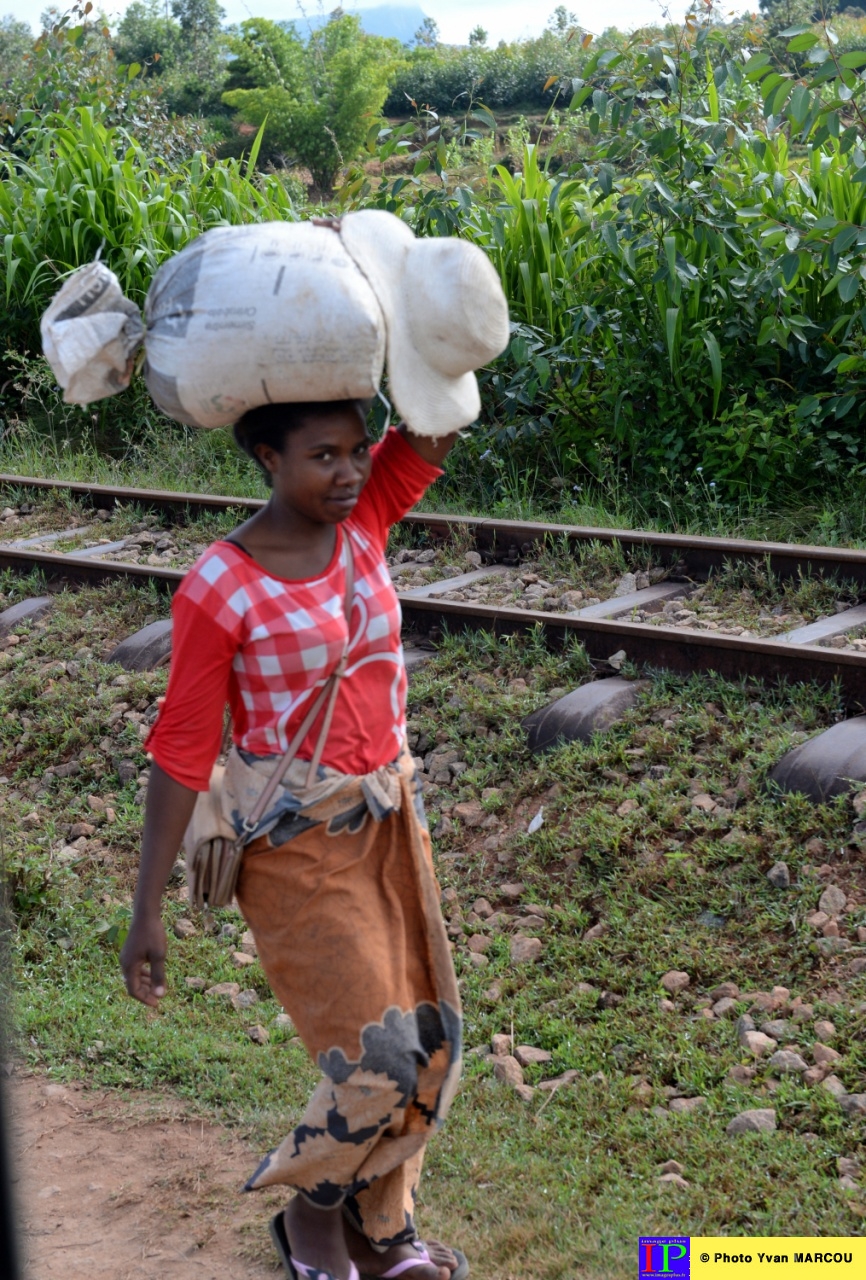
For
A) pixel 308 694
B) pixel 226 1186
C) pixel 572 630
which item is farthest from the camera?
pixel 572 630

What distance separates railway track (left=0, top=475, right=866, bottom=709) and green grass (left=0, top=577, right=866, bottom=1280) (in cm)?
10

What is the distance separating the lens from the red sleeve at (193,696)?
2311 millimetres

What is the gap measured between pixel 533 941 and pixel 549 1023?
354mm

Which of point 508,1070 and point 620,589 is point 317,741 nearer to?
point 508,1070

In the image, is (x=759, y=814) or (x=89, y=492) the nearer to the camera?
(x=759, y=814)

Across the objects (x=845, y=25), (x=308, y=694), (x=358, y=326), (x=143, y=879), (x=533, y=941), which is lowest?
(x=845, y=25)

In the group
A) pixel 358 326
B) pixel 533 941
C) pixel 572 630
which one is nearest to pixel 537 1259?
pixel 533 941

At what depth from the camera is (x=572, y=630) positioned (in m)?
5.20

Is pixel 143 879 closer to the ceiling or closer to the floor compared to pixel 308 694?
closer to the floor

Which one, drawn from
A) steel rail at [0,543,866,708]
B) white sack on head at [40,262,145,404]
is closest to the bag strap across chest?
white sack on head at [40,262,145,404]

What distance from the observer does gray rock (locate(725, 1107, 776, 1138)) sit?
3.05 m

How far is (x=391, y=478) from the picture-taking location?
8.76 feet

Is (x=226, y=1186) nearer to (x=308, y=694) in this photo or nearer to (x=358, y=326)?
(x=308, y=694)

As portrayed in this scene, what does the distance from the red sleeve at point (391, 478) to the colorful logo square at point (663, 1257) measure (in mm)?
1512
